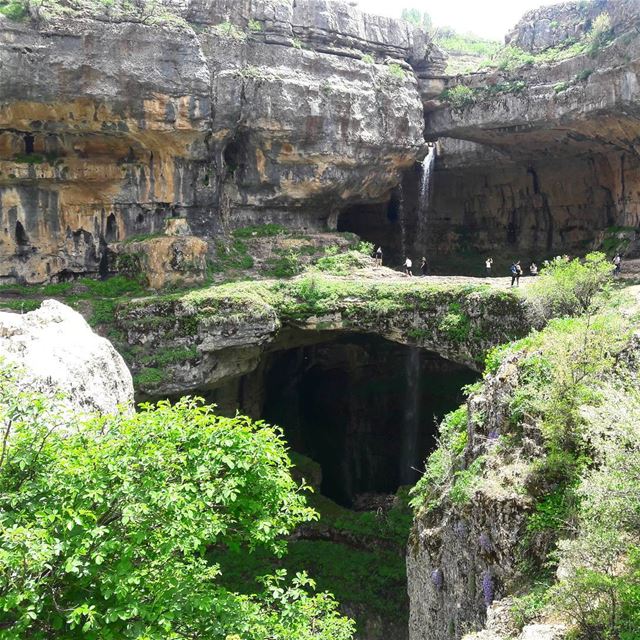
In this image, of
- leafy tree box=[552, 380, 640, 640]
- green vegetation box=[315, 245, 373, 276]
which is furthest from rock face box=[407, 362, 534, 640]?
green vegetation box=[315, 245, 373, 276]

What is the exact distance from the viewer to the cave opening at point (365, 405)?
28.2 metres

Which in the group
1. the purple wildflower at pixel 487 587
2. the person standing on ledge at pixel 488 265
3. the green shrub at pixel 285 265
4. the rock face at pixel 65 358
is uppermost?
the person standing on ledge at pixel 488 265

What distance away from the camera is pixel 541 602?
24.6 ft

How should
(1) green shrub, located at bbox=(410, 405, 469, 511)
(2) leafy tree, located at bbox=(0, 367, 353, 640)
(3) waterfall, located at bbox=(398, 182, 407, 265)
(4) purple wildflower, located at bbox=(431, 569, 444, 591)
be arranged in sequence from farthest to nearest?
(3) waterfall, located at bbox=(398, 182, 407, 265)
(1) green shrub, located at bbox=(410, 405, 469, 511)
(4) purple wildflower, located at bbox=(431, 569, 444, 591)
(2) leafy tree, located at bbox=(0, 367, 353, 640)

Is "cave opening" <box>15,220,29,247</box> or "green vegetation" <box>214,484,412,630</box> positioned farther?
"cave opening" <box>15,220,29,247</box>

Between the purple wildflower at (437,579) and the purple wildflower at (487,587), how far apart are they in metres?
1.73

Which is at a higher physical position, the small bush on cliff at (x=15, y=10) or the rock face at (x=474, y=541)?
the small bush on cliff at (x=15, y=10)

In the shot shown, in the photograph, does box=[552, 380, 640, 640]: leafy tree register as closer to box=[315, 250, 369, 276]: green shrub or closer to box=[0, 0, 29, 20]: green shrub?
box=[315, 250, 369, 276]: green shrub

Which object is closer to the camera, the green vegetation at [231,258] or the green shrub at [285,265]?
the green vegetation at [231,258]

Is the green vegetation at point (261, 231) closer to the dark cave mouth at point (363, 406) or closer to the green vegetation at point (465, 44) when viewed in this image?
the dark cave mouth at point (363, 406)

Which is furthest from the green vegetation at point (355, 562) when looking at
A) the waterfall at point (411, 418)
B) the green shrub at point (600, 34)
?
the green shrub at point (600, 34)

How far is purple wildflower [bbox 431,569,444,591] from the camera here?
10.8 m

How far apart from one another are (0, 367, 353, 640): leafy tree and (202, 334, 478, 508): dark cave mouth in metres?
20.3

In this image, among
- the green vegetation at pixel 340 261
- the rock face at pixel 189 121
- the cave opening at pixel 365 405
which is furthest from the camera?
the cave opening at pixel 365 405
